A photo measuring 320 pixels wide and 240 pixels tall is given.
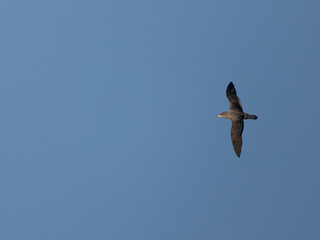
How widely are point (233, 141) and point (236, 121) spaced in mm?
1801

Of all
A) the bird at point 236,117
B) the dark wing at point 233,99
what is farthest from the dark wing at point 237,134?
the dark wing at point 233,99

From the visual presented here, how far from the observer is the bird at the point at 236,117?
152 feet

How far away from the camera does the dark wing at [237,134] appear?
4634cm

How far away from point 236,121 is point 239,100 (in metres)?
2.00

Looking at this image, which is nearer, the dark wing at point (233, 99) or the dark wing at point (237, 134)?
the dark wing at point (237, 134)

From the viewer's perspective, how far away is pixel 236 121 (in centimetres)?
4684

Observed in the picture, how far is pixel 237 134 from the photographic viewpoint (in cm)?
4659

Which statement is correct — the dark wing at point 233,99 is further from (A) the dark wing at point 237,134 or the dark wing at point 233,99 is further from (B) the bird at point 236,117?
(A) the dark wing at point 237,134

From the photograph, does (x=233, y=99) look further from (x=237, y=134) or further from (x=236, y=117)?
(x=237, y=134)

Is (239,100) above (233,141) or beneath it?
above

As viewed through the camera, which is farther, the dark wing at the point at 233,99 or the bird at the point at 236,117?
the dark wing at the point at 233,99

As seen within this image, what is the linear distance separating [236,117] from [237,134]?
1514 millimetres

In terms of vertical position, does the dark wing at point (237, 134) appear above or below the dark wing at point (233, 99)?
below

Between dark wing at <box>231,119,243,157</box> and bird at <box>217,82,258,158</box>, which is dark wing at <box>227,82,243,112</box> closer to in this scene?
bird at <box>217,82,258,158</box>
